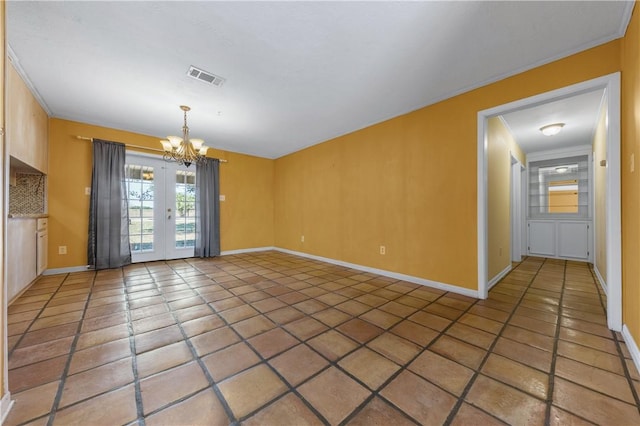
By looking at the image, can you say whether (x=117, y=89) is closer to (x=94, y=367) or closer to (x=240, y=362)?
(x=94, y=367)

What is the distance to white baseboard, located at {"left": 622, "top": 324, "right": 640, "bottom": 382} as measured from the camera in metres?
1.52

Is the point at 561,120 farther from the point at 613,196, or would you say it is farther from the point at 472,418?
the point at 472,418

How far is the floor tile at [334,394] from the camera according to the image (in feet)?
3.84

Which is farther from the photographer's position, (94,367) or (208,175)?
(208,175)

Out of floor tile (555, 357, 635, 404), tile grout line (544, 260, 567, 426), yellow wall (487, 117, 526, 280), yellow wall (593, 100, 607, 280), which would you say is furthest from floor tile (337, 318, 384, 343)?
yellow wall (593, 100, 607, 280)

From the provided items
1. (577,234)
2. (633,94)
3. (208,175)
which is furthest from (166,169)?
(577,234)

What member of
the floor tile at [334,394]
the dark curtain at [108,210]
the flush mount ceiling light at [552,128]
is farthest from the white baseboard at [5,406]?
the flush mount ceiling light at [552,128]

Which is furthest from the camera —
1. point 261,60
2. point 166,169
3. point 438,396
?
point 166,169

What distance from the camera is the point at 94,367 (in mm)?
1500

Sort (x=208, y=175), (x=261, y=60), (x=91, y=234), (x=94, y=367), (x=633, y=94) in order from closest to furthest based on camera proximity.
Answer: (x=94, y=367), (x=633, y=94), (x=261, y=60), (x=91, y=234), (x=208, y=175)

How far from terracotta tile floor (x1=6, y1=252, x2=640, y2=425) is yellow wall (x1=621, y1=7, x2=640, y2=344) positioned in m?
0.36

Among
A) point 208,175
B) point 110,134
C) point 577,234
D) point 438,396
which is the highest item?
point 110,134

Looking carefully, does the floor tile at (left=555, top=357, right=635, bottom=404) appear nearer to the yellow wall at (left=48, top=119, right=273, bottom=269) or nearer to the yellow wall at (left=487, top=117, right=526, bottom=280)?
the yellow wall at (left=487, top=117, right=526, bottom=280)

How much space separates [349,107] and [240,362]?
3257mm
